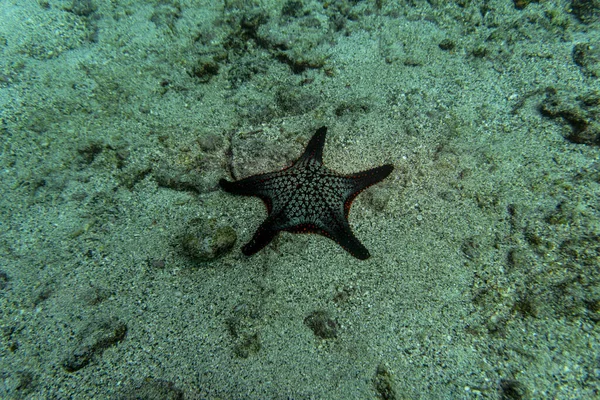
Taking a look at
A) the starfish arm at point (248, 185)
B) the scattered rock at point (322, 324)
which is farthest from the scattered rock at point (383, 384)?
the starfish arm at point (248, 185)

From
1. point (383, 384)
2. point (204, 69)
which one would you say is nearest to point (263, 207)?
point (383, 384)

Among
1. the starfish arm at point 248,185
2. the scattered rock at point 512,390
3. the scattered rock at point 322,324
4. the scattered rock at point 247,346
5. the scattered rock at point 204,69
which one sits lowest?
the scattered rock at point 247,346

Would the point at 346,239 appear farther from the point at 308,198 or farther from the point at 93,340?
the point at 93,340

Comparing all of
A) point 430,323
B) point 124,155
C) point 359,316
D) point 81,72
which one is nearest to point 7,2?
point 81,72

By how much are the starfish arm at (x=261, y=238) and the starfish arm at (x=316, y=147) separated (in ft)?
3.50

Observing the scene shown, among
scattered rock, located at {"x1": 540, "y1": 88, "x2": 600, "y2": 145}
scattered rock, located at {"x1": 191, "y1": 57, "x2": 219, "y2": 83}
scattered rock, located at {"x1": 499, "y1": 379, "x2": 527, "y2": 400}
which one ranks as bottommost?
scattered rock, located at {"x1": 499, "y1": 379, "x2": 527, "y2": 400}

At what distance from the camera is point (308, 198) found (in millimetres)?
3674

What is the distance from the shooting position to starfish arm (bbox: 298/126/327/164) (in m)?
4.07

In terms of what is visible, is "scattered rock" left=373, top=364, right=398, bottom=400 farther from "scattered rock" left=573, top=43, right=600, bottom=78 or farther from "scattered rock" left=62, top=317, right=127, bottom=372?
"scattered rock" left=573, top=43, right=600, bottom=78

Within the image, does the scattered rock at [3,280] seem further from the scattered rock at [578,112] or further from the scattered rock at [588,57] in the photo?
the scattered rock at [588,57]

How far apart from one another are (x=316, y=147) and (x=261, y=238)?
152 cm

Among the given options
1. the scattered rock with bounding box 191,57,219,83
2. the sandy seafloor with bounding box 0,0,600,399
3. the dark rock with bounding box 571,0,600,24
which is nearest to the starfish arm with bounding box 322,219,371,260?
the sandy seafloor with bounding box 0,0,600,399

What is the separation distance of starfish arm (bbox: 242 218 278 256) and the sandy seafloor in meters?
0.20

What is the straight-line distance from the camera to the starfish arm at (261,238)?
3523mm
